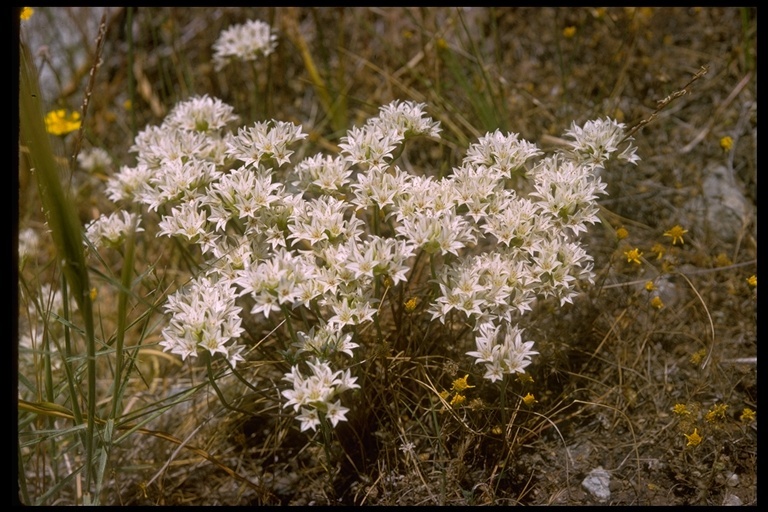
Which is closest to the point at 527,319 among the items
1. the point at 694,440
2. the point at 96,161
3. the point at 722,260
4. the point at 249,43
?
the point at 694,440

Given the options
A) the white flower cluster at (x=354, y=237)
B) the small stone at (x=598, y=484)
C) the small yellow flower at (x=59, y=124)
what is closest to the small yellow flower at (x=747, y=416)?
the small stone at (x=598, y=484)

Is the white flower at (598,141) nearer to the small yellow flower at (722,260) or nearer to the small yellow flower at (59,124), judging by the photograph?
the small yellow flower at (722,260)

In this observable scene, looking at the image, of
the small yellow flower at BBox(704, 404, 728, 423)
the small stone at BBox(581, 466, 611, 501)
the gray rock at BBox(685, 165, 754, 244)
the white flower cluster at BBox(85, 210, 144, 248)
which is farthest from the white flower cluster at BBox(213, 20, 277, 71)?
the small yellow flower at BBox(704, 404, 728, 423)

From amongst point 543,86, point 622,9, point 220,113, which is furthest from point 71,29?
point 622,9

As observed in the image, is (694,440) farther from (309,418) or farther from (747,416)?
(309,418)

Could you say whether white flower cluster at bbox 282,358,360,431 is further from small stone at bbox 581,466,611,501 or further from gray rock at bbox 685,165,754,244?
gray rock at bbox 685,165,754,244

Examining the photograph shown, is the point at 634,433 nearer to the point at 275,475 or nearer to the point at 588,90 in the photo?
the point at 275,475
